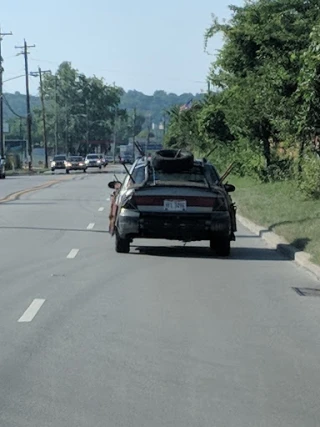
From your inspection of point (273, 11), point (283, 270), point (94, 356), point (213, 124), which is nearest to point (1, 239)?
point (283, 270)

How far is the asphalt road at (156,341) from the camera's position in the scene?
6.85 metres

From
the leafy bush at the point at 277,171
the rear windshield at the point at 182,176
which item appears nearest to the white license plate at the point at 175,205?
the rear windshield at the point at 182,176

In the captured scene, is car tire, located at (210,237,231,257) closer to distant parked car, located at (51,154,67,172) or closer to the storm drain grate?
the storm drain grate

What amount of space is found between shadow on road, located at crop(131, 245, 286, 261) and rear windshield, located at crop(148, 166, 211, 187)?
1337mm

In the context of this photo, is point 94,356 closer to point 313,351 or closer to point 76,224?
point 313,351

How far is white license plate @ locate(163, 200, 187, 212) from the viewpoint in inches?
630

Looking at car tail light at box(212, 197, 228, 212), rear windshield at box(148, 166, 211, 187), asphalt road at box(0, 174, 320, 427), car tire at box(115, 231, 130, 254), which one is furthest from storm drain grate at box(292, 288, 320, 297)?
car tire at box(115, 231, 130, 254)

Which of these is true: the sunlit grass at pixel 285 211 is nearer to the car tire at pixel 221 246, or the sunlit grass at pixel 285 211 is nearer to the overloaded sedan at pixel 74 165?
the car tire at pixel 221 246

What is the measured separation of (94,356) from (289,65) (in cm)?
2059

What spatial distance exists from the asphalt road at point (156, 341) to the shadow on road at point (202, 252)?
0.09m

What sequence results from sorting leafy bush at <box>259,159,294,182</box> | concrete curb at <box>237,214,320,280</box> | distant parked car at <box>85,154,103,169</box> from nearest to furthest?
concrete curb at <box>237,214,320,280</box> < leafy bush at <box>259,159,294,182</box> < distant parked car at <box>85,154,103,169</box>

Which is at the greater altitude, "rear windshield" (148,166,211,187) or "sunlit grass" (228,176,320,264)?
"rear windshield" (148,166,211,187)

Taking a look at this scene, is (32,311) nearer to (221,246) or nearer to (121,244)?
(121,244)

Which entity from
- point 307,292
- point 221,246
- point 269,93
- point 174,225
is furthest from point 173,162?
point 269,93
